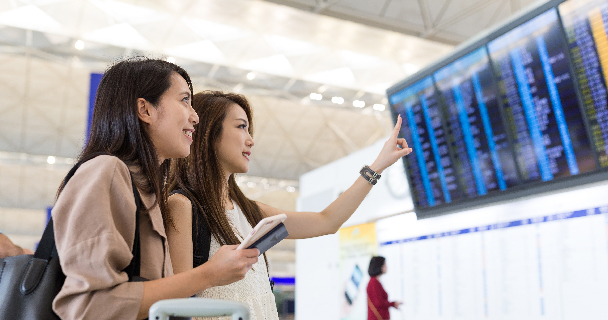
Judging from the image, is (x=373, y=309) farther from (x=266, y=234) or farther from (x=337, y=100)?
(x=337, y=100)

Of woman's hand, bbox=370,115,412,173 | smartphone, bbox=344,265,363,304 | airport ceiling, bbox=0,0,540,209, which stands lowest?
smartphone, bbox=344,265,363,304

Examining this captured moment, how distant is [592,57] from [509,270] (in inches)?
82.2

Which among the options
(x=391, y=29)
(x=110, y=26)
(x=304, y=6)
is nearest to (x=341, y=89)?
(x=391, y=29)

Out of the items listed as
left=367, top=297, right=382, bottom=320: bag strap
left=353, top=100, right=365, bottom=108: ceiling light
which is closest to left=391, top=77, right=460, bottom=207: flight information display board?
left=367, top=297, right=382, bottom=320: bag strap

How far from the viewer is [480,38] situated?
185 inches

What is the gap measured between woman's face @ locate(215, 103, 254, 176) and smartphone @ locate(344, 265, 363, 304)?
5.02 meters

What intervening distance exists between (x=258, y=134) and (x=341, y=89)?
7272 mm

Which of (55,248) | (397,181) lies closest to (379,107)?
(397,181)

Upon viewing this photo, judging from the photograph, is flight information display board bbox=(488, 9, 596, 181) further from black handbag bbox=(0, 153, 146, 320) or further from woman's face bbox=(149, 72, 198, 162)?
black handbag bbox=(0, 153, 146, 320)

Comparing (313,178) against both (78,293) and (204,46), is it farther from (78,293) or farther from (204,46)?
(78,293)

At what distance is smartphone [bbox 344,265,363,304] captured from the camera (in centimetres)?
737

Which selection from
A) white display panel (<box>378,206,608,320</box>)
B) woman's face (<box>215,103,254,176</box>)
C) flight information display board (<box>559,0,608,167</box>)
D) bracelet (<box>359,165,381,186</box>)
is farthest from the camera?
white display panel (<box>378,206,608,320</box>)

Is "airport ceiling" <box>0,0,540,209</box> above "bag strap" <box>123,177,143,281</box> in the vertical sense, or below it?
above

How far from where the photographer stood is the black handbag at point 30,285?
1.39 meters
